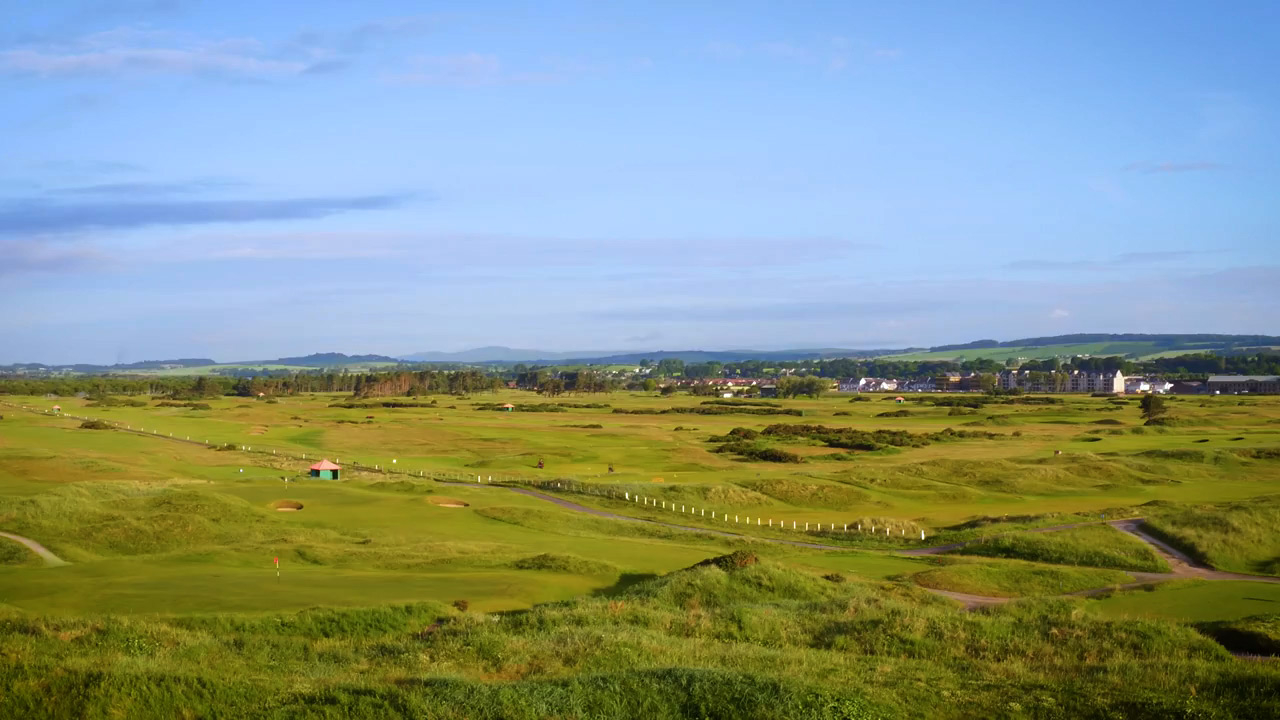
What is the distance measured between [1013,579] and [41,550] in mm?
31108

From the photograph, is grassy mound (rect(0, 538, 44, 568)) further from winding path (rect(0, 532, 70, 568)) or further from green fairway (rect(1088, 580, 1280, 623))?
green fairway (rect(1088, 580, 1280, 623))

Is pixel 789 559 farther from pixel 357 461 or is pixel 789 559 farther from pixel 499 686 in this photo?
pixel 357 461

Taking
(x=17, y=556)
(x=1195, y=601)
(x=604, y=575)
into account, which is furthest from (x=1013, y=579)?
(x=17, y=556)

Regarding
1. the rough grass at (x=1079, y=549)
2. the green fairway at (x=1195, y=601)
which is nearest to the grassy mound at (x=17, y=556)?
the green fairway at (x=1195, y=601)

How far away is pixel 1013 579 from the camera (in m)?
33.2

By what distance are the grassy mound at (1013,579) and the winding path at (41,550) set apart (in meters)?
26.2

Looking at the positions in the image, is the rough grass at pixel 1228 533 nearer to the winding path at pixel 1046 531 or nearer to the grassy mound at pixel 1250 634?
the winding path at pixel 1046 531

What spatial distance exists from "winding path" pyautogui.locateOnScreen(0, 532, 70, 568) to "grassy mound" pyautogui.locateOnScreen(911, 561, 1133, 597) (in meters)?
26.2

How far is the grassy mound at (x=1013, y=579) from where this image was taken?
31688mm

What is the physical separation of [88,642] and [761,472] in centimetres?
5660

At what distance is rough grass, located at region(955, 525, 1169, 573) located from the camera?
1463 inches

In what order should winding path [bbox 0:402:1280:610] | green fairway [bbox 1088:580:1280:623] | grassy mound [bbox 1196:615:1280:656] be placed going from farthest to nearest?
winding path [bbox 0:402:1280:610]
green fairway [bbox 1088:580:1280:623]
grassy mound [bbox 1196:615:1280:656]

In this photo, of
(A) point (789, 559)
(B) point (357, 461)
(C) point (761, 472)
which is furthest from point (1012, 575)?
(B) point (357, 461)

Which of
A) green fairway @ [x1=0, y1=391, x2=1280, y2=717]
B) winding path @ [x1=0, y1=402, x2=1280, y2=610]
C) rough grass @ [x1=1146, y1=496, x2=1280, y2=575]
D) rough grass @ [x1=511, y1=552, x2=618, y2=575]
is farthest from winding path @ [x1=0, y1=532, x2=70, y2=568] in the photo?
rough grass @ [x1=1146, y1=496, x2=1280, y2=575]
